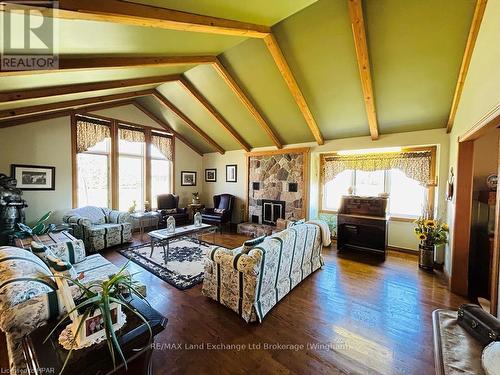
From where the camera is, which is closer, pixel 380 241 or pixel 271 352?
pixel 271 352

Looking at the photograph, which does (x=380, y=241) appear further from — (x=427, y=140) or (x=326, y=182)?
(x=427, y=140)

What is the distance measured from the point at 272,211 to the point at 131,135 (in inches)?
173

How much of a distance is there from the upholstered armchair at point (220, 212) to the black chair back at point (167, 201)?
2.98 feet

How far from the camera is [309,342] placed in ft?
6.43

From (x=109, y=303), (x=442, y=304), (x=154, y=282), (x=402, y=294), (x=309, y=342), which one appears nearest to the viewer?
(x=109, y=303)

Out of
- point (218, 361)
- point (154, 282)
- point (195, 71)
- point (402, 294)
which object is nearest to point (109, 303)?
point (218, 361)

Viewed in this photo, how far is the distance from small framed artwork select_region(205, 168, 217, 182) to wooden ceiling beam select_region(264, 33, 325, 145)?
12.6ft

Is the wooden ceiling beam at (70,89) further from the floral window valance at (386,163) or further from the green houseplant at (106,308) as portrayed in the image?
the floral window valance at (386,163)

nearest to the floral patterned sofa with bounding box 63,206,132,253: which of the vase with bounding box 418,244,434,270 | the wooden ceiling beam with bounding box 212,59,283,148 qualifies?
the wooden ceiling beam with bounding box 212,59,283,148

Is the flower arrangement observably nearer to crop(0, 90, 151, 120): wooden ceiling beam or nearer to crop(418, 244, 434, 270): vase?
crop(418, 244, 434, 270): vase

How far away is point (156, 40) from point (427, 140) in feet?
15.8

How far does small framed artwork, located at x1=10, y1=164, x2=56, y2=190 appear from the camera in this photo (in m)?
4.20

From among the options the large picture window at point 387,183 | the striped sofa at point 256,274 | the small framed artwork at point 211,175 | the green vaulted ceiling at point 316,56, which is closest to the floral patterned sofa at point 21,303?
the striped sofa at point 256,274

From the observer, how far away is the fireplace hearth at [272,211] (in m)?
5.90
